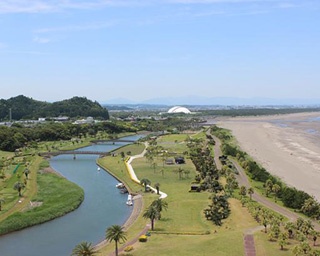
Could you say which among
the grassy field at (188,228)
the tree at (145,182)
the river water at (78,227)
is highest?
the tree at (145,182)

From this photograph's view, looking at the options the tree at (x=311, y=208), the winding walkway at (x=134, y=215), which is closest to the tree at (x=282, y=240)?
the tree at (x=311, y=208)

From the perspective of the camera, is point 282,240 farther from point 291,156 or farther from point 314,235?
point 291,156

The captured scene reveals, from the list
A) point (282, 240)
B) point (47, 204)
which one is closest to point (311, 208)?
point (282, 240)

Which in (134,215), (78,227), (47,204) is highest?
(47,204)

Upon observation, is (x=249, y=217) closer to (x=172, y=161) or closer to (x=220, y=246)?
(x=220, y=246)

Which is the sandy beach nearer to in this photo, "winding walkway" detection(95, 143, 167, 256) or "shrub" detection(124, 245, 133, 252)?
"winding walkway" detection(95, 143, 167, 256)

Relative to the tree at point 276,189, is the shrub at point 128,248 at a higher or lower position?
lower

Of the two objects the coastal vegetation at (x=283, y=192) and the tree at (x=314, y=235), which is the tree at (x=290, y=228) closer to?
the tree at (x=314, y=235)

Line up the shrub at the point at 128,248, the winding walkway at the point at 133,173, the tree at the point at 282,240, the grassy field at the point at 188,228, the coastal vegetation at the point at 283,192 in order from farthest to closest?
1. the winding walkway at the point at 133,173
2. the coastal vegetation at the point at 283,192
3. the shrub at the point at 128,248
4. the grassy field at the point at 188,228
5. the tree at the point at 282,240
